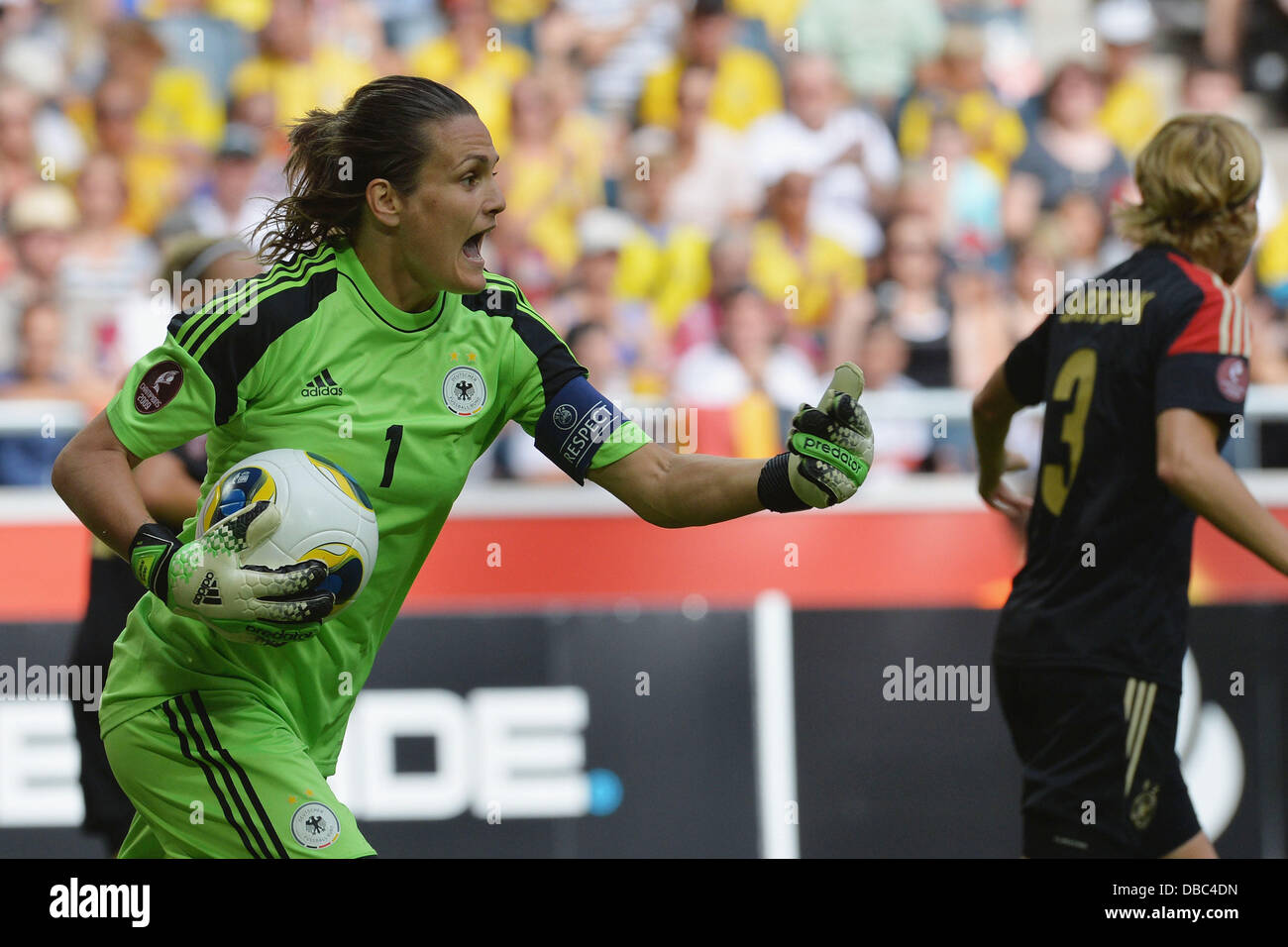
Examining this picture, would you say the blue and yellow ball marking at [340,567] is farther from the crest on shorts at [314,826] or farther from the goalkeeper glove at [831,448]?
the goalkeeper glove at [831,448]

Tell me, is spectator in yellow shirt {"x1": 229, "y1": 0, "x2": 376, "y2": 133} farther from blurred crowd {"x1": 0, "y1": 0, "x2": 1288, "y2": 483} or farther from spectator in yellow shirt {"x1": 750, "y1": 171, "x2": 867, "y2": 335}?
spectator in yellow shirt {"x1": 750, "y1": 171, "x2": 867, "y2": 335}

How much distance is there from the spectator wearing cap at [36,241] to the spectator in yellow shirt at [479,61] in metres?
2.11

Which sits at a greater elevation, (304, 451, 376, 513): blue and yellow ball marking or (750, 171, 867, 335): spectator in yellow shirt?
(750, 171, 867, 335): spectator in yellow shirt

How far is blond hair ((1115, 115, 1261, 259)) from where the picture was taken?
4098 mm

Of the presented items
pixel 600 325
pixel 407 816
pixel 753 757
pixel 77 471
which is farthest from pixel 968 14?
pixel 77 471

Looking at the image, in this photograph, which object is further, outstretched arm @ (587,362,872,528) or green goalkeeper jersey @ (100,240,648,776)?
green goalkeeper jersey @ (100,240,648,776)

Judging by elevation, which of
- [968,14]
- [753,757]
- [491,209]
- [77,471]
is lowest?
[753,757]

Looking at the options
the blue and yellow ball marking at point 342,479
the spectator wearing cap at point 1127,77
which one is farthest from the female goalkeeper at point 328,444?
the spectator wearing cap at point 1127,77

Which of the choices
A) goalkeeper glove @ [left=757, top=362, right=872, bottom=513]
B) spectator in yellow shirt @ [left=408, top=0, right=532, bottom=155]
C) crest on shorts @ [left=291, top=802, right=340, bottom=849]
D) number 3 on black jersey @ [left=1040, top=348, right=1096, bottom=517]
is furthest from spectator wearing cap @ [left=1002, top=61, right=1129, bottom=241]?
crest on shorts @ [left=291, top=802, right=340, bottom=849]

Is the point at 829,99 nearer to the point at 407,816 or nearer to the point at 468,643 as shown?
the point at 468,643

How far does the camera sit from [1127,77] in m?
9.45

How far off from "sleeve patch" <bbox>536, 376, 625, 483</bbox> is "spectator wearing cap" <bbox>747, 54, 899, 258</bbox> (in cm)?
500
